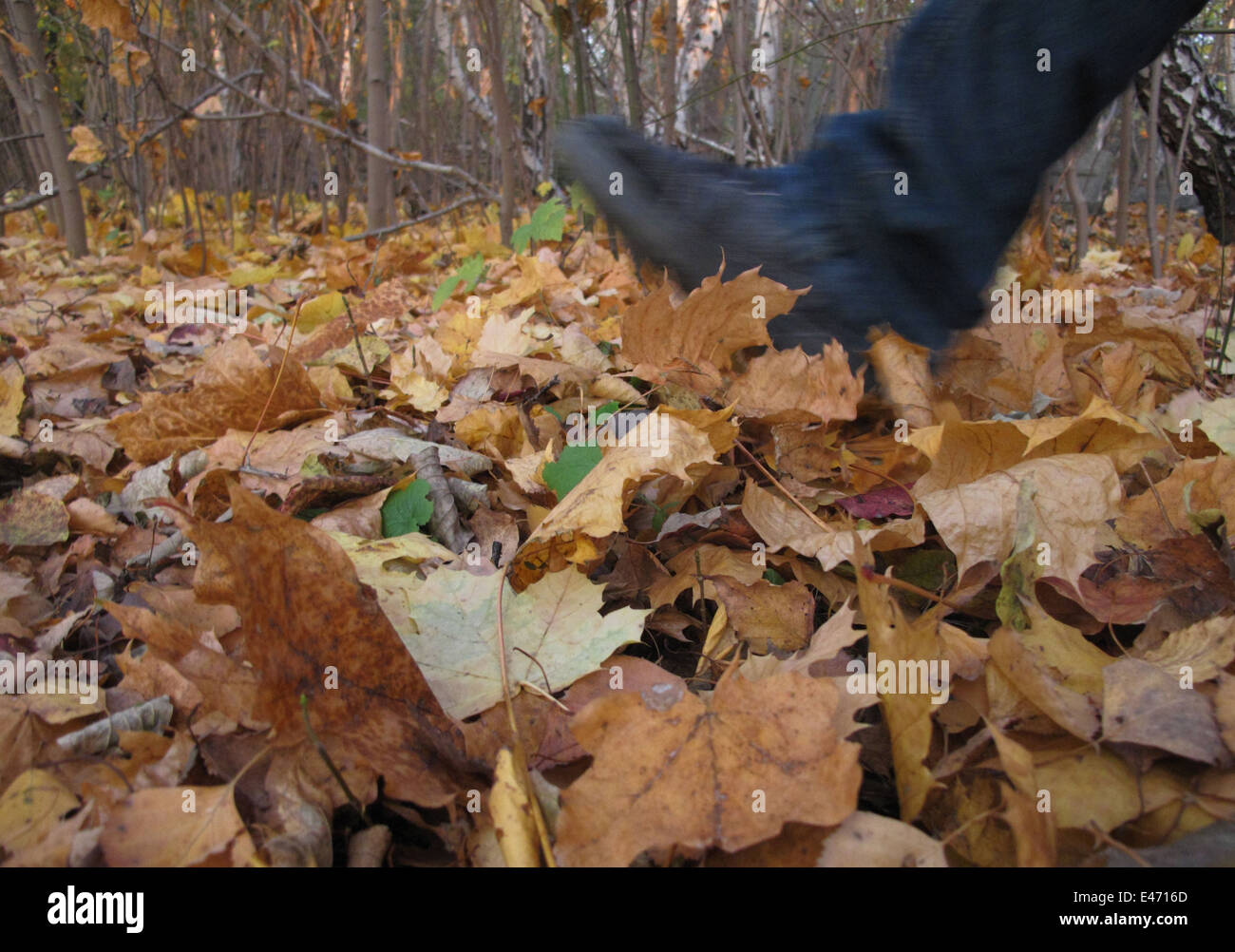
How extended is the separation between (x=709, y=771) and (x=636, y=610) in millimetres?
197

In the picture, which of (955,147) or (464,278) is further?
(464,278)

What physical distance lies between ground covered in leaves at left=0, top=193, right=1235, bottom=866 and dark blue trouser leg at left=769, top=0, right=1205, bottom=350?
0.11 meters

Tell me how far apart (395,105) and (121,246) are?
78.6 inches

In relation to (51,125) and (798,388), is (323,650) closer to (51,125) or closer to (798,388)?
(798,388)

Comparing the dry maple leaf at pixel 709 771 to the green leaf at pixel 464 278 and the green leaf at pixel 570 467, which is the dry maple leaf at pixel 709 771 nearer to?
the green leaf at pixel 570 467

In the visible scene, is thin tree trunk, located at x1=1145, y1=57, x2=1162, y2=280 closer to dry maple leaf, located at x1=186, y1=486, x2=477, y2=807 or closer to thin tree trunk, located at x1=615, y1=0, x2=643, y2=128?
thin tree trunk, located at x1=615, y1=0, x2=643, y2=128

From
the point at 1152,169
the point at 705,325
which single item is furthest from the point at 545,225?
the point at 1152,169

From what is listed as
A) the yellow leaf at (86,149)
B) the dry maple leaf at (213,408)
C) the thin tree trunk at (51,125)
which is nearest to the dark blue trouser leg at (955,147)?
the dry maple leaf at (213,408)

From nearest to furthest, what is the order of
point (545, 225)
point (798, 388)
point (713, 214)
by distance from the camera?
point (798, 388), point (713, 214), point (545, 225)

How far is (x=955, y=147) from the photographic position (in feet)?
3.53

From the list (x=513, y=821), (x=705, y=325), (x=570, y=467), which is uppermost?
(x=705, y=325)
